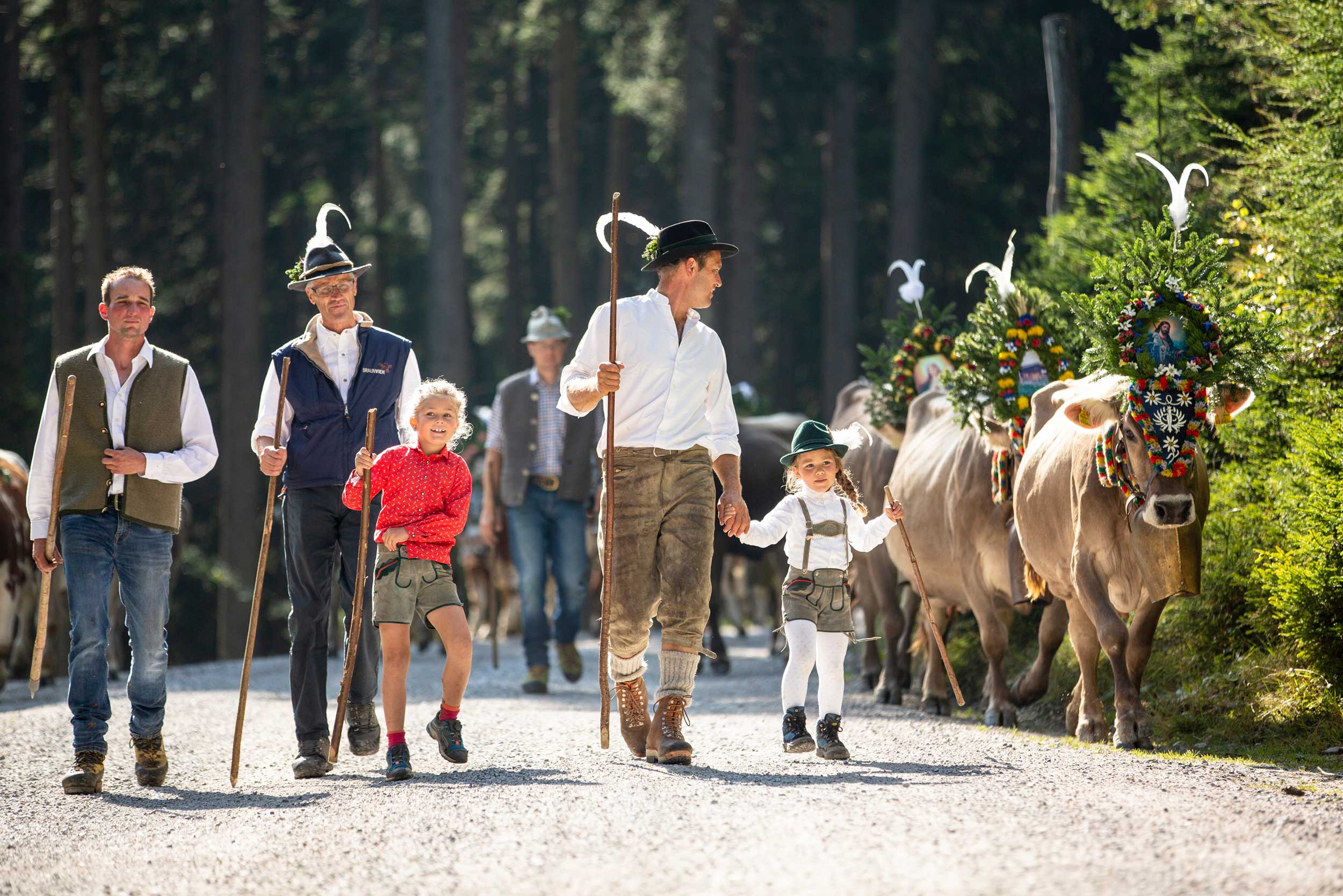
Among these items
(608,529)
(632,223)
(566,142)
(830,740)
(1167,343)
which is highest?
(566,142)

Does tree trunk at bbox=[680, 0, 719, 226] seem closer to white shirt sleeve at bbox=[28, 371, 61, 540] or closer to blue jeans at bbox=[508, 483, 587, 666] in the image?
blue jeans at bbox=[508, 483, 587, 666]

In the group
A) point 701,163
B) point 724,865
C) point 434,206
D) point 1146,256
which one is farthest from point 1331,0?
point 434,206

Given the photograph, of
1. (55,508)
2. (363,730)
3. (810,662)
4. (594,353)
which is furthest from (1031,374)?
(55,508)

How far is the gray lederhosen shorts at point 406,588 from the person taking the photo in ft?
25.3

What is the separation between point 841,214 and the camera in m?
34.7

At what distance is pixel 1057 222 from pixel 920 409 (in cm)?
273

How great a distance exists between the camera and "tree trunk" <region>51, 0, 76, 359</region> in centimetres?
2880

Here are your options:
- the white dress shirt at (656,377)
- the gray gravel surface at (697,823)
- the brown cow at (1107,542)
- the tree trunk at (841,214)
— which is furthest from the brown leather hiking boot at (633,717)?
the tree trunk at (841,214)

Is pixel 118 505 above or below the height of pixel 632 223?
below

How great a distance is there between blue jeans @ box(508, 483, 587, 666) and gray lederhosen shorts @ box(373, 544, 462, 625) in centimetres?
533

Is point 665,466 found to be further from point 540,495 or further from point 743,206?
point 743,206

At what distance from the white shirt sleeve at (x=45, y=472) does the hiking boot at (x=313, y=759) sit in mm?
1596

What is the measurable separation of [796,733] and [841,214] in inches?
1081

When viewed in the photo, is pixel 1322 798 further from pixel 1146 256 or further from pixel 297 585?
pixel 297 585
